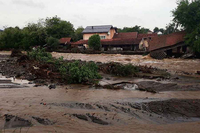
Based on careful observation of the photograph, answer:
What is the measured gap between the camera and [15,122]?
12.0 feet

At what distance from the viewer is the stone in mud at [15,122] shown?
3511mm

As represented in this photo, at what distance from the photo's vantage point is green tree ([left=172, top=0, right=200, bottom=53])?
71.7 feet

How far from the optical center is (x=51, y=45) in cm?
3762

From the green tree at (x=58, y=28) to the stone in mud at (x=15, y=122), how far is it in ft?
137

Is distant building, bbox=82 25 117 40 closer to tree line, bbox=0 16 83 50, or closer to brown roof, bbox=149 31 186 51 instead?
tree line, bbox=0 16 83 50

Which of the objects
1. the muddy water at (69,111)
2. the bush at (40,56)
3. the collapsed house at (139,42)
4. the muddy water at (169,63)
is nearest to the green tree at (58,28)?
the collapsed house at (139,42)

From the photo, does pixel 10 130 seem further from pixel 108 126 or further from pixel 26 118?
pixel 108 126

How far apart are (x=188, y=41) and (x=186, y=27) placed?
8.44 feet

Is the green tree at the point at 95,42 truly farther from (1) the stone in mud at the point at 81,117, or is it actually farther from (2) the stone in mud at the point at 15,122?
(2) the stone in mud at the point at 15,122

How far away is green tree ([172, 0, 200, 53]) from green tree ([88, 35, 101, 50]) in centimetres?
1410

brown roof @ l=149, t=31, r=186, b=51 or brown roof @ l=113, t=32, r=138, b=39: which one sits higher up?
brown roof @ l=113, t=32, r=138, b=39

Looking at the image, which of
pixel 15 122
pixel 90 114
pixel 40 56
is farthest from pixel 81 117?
pixel 40 56

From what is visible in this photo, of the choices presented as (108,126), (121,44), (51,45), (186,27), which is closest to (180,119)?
(108,126)

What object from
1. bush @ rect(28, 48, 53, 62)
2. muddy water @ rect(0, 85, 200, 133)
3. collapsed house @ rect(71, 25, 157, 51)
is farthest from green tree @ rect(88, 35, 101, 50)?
muddy water @ rect(0, 85, 200, 133)
